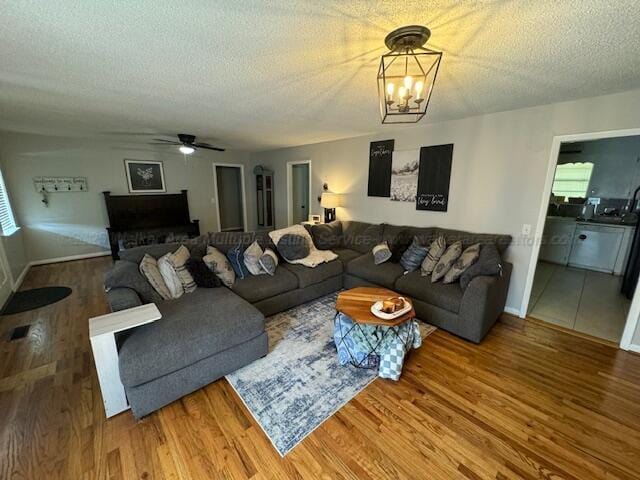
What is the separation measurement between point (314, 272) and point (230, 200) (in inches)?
207

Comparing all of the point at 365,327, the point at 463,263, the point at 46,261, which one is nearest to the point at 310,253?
the point at 365,327

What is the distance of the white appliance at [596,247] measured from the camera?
13.5ft

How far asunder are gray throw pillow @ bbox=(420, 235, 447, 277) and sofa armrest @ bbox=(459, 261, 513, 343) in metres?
0.52

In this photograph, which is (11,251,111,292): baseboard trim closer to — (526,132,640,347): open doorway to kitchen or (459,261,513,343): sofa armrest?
(459,261,513,343): sofa armrest

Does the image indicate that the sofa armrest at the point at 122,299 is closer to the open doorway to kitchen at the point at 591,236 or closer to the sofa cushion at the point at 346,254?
the sofa cushion at the point at 346,254

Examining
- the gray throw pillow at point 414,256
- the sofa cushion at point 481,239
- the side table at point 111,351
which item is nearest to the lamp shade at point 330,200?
the gray throw pillow at point 414,256

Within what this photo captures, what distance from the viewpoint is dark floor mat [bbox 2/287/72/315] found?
3.09m

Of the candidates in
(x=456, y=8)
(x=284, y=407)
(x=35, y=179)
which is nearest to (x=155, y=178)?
(x=35, y=179)

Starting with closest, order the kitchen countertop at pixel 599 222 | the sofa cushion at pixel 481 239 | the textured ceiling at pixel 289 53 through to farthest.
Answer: the textured ceiling at pixel 289 53 < the sofa cushion at pixel 481 239 < the kitchen countertop at pixel 599 222

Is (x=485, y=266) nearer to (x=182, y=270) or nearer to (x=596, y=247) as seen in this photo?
(x=182, y=270)

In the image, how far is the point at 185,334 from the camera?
1782 millimetres

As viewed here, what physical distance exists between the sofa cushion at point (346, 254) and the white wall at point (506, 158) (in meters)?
0.80

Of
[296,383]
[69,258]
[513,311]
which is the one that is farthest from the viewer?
[69,258]

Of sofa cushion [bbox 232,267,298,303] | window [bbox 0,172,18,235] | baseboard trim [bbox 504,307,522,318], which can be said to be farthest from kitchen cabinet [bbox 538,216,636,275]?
window [bbox 0,172,18,235]
